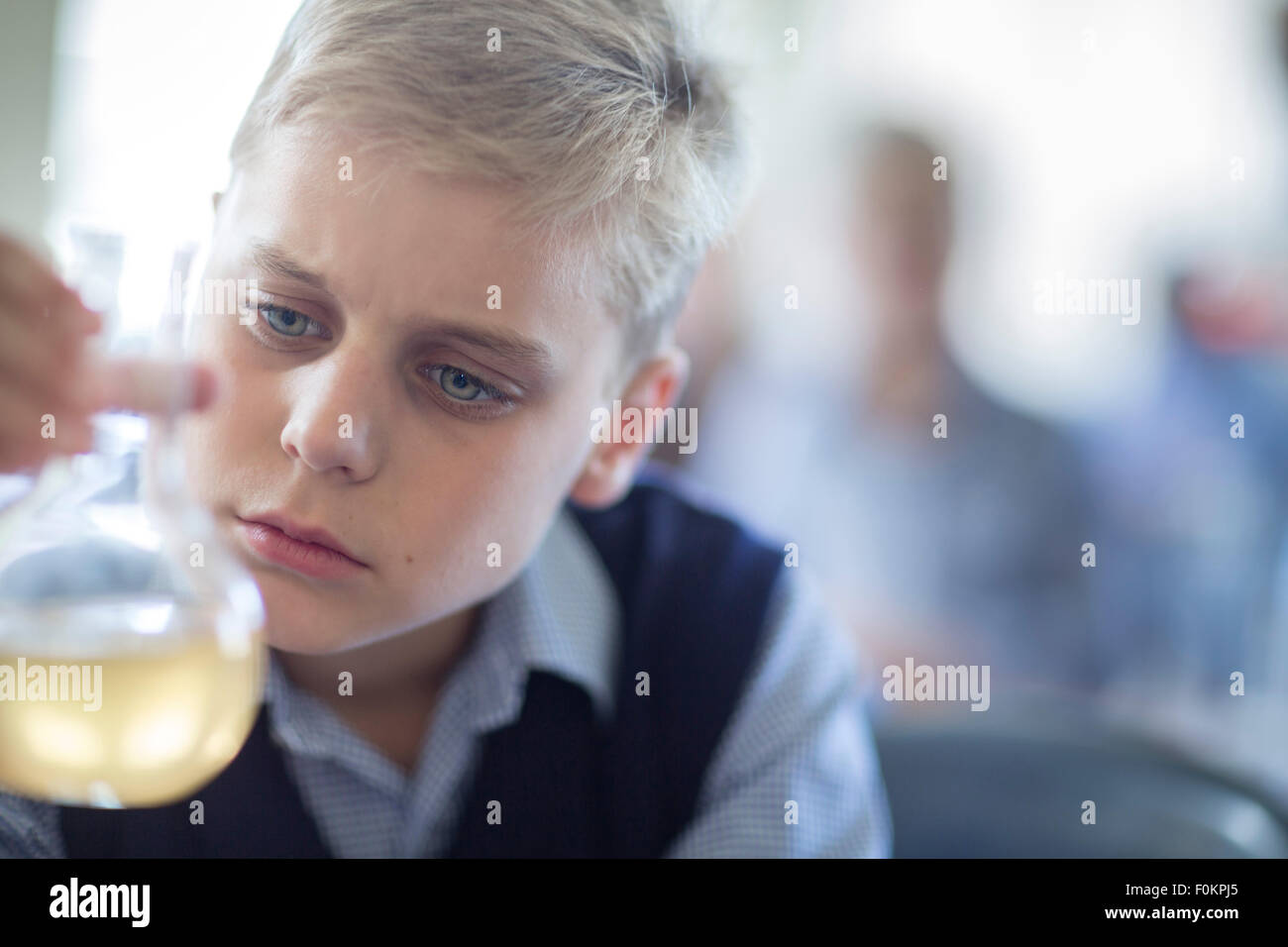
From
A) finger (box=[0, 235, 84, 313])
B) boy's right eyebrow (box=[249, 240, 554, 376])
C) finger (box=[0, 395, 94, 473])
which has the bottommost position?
finger (box=[0, 395, 94, 473])

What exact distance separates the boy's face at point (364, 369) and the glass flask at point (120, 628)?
0.11m

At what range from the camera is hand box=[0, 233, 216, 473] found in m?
0.39

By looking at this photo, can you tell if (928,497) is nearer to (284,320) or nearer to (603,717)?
(603,717)

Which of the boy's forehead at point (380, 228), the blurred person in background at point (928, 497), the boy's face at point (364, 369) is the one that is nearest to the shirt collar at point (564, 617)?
the boy's face at point (364, 369)

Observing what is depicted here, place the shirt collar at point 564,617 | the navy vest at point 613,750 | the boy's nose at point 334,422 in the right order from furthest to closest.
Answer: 1. the shirt collar at point 564,617
2. the navy vest at point 613,750
3. the boy's nose at point 334,422

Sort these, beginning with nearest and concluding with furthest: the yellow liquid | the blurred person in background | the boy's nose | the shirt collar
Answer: the yellow liquid → the boy's nose → the shirt collar → the blurred person in background

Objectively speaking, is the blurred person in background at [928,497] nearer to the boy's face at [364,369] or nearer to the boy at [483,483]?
the boy at [483,483]

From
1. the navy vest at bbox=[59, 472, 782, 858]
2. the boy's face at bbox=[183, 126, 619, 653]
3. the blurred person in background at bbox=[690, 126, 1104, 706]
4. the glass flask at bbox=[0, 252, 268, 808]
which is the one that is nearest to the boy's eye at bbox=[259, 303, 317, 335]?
the boy's face at bbox=[183, 126, 619, 653]

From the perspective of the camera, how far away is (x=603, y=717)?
0.73 metres

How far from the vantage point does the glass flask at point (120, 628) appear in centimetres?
37

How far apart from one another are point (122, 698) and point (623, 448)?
0.40m

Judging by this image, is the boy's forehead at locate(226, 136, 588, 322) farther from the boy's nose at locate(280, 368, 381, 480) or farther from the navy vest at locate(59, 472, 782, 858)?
the navy vest at locate(59, 472, 782, 858)

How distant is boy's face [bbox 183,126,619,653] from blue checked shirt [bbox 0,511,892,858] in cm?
13
